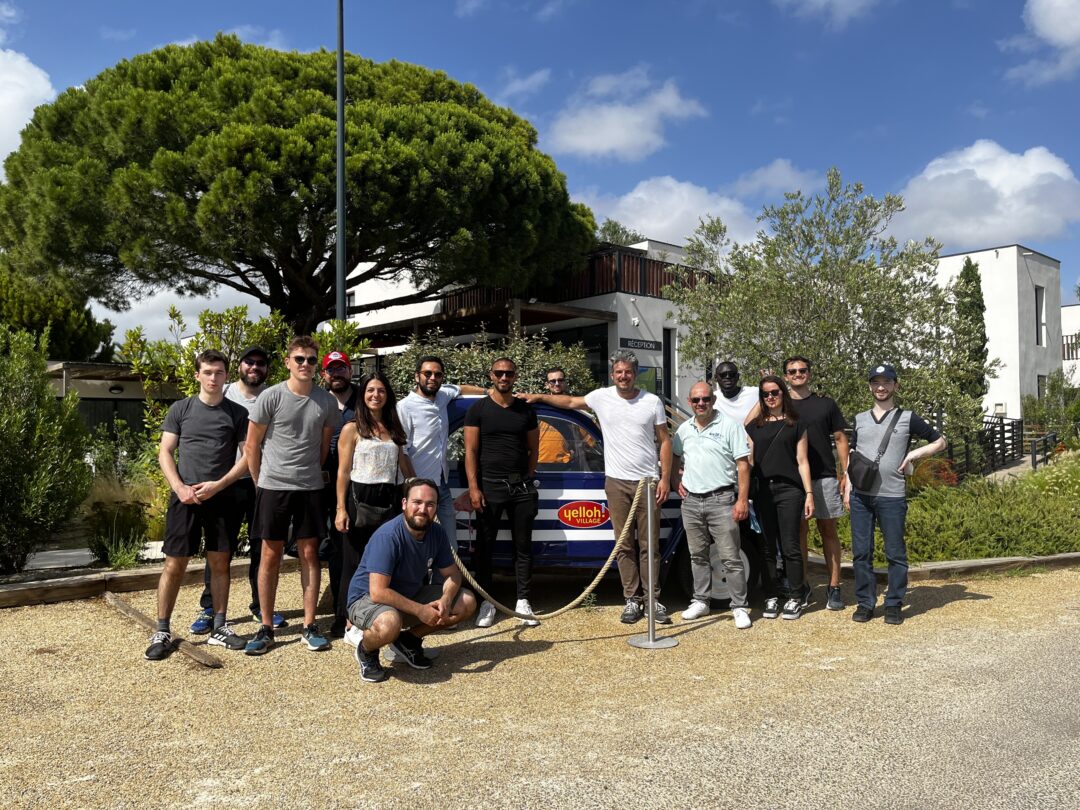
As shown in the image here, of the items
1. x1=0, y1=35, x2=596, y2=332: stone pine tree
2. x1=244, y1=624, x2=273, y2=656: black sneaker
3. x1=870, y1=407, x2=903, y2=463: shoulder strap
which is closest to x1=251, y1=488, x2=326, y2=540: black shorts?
x1=244, y1=624, x2=273, y2=656: black sneaker

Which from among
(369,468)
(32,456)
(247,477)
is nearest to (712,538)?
(369,468)

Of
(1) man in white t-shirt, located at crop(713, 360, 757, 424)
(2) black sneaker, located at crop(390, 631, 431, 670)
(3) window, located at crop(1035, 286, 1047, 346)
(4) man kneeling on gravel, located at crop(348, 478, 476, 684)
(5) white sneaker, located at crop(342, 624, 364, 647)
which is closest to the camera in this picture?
(4) man kneeling on gravel, located at crop(348, 478, 476, 684)

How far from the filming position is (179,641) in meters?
5.32

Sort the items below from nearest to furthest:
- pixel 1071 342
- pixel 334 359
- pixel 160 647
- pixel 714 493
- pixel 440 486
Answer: pixel 160 647 < pixel 334 359 < pixel 440 486 < pixel 714 493 < pixel 1071 342

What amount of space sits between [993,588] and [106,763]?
6.73 meters

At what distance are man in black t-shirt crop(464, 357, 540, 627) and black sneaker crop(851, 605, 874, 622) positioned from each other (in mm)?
2258

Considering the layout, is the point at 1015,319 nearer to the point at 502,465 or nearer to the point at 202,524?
the point at 502,465

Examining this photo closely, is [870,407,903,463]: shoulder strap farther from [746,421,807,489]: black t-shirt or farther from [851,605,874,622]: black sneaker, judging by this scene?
[851,605,874,622]: black sneaker

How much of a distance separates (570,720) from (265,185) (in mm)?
15554

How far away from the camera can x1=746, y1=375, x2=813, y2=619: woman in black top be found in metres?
6.06

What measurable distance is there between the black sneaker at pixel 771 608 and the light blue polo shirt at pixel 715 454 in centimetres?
95

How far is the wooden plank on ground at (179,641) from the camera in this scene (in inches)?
196

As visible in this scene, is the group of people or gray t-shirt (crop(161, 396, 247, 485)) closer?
the group of people

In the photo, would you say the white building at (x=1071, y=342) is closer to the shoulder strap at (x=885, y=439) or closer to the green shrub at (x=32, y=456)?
the shoulder strap at (x=885, y=439)
